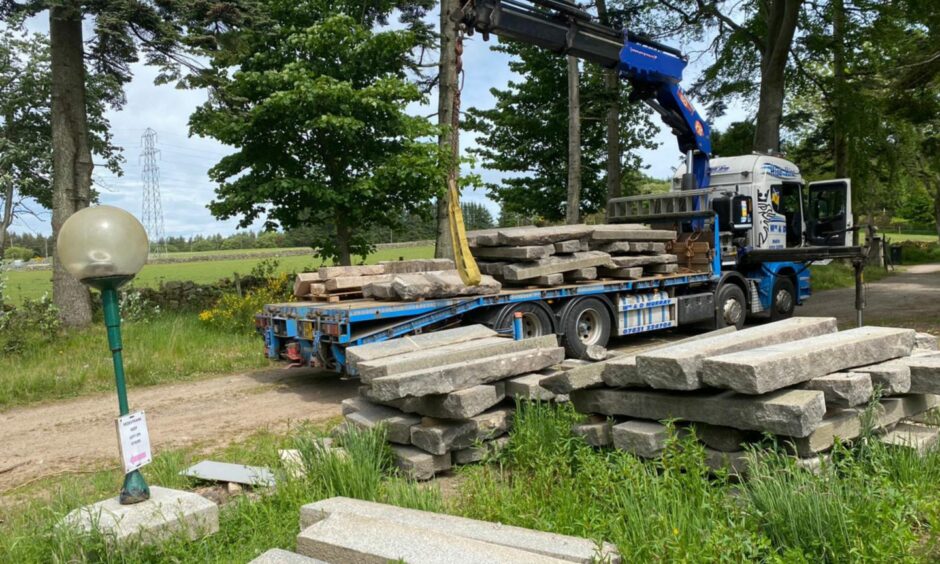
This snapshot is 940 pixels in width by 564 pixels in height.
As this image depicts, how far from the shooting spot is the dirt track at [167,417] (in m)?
6.79

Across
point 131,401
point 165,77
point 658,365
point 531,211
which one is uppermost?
point 165,77

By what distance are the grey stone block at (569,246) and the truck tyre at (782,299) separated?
564 cm

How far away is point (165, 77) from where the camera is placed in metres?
13.1

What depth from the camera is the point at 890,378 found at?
4820 mm

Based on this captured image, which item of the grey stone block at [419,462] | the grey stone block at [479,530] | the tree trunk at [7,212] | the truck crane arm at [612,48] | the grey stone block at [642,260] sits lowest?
the grey stone block at [419,462]

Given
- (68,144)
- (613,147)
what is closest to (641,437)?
(68,144)

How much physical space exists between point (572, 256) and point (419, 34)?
9.12m

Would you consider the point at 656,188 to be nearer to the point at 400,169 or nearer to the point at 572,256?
the point at 400,169

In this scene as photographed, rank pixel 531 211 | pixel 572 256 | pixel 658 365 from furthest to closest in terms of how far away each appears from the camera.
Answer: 1. pixel 531 211
2. pixel 572 256
3. pixel 658 365

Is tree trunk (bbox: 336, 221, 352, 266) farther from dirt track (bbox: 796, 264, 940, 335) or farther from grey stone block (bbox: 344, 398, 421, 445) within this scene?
dirt track (bbox: 796, 264, 940, 335)

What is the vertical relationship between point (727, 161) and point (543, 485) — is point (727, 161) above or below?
above

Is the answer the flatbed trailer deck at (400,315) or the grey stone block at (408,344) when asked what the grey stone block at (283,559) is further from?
the flatbed trailer deck at (400,315)

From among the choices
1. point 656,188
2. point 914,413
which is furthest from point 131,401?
point 656,188

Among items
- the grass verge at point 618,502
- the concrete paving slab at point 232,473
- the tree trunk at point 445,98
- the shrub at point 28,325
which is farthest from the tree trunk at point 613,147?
the concrete paving slab at point 232,473
